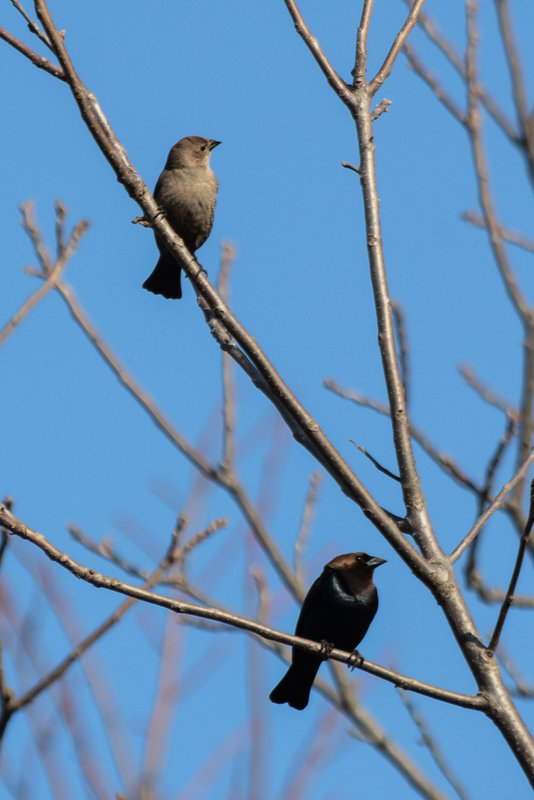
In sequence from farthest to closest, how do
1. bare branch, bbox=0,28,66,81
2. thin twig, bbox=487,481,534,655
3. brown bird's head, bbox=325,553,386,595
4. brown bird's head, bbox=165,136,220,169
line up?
brown bird's head, bbox=165,136,220,169
brown bird's head, bbox=325,553,386,595
bare branch, bbox=0,28,66,81
thin twig, bbox=487,481,534,655

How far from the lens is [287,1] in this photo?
3.43 metres

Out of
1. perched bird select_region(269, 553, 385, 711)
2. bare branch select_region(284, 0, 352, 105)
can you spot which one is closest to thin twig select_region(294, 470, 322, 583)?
perched bird select_region(269, 553, 385, 711)

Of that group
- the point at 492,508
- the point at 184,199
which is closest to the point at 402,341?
the point at 492,508

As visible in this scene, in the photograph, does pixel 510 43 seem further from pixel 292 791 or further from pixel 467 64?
pixel 292 791

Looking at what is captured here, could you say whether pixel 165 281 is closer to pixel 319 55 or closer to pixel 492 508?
pixel 319 55

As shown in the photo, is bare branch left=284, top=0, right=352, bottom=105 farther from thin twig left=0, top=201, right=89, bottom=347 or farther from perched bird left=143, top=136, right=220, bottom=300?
perched bird left=143, top=136, right=220, bottom=300

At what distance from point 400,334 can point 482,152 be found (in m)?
1.44

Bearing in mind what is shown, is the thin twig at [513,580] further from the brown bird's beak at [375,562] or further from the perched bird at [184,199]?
the perched bird at [184,199]

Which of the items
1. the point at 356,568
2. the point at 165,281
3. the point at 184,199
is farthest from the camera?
the point at 165,281

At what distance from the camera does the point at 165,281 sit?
6988 millimetres

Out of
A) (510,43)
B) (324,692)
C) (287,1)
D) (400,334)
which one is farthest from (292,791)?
(510,43)

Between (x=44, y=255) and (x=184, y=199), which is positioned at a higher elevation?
(x=184, y=199)

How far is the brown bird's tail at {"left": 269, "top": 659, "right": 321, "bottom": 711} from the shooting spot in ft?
15.3

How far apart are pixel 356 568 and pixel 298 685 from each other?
25.6 inches
